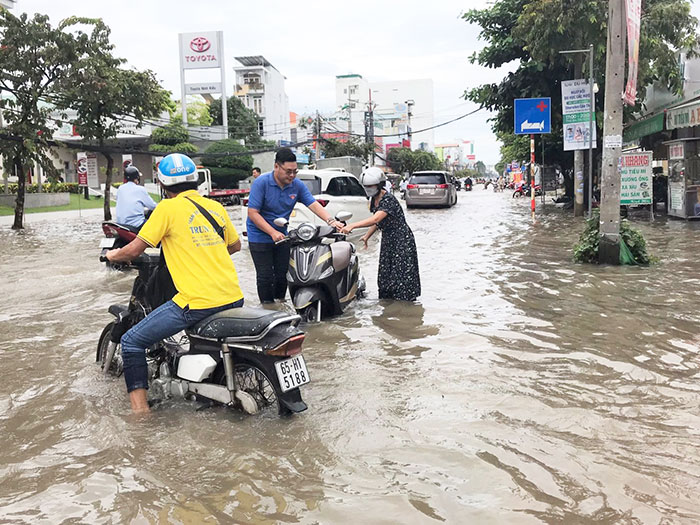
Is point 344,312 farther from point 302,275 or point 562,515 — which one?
point 562,515

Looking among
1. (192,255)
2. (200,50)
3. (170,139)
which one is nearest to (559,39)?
(192,255)

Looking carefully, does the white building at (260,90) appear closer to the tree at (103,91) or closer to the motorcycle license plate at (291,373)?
the tree at (103,91)

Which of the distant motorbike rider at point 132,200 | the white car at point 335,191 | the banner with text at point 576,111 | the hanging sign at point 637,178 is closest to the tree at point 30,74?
the white car at point 335,191

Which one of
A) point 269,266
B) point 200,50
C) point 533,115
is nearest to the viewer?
point 269,266

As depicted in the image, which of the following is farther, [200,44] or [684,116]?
[200,44]

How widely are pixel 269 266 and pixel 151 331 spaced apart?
272 cm

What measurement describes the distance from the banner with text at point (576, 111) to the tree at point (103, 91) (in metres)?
13.4

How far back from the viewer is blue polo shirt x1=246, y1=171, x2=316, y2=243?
6307mm

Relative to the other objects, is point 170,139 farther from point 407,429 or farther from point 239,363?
point 407,429

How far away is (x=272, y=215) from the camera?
6.40 m

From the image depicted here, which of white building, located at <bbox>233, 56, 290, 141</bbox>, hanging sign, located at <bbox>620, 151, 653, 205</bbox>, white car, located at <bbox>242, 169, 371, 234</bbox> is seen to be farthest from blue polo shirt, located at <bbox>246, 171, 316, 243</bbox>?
white building, located at <bbox>233, 56, 290, 141</bbox>

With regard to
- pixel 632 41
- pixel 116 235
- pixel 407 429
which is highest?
pixel 632 41

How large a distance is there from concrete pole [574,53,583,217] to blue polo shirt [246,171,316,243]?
13470mm

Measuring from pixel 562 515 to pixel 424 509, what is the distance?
1.90 feet
